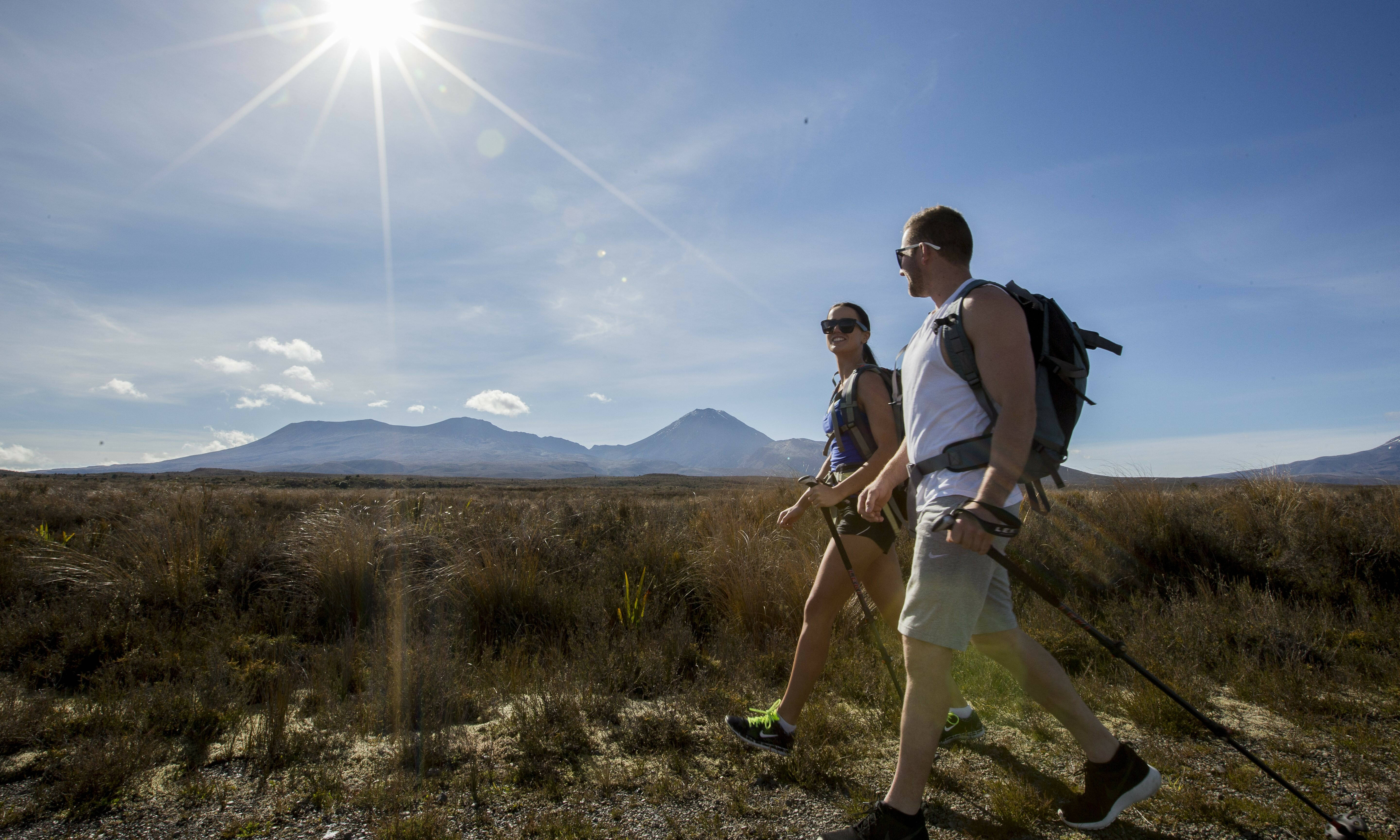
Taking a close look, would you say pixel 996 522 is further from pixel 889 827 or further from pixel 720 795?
pixel 720 795

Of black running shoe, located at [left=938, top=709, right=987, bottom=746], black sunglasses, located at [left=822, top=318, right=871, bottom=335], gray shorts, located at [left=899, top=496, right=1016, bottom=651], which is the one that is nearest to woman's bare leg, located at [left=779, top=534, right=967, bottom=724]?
black running shoe, located at [left=938, top=709, right=987, bottom=746]

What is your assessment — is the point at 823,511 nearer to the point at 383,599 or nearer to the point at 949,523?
the point at 949,523

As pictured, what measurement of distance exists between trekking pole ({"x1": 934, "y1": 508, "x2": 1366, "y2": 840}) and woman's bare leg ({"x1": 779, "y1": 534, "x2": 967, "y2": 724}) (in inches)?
31.4

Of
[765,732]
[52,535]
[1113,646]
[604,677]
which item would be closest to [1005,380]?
[1113,646]

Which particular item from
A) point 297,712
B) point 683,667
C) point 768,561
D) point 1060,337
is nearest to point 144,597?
point 297,712

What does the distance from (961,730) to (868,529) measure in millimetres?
1136

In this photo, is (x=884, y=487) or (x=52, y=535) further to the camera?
(x=52, y=535)

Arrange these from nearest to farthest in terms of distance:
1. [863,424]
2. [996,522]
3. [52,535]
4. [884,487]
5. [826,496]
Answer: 1. [996,522]
2. [884,487]
3. [826,496]
4. [863,424]
5. [52,535]

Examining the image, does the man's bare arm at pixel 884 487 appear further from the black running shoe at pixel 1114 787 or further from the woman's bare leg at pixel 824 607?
the black running shoe at pixel 1114 787

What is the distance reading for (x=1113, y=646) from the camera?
2131 millimetres

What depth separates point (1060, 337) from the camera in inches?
79.0

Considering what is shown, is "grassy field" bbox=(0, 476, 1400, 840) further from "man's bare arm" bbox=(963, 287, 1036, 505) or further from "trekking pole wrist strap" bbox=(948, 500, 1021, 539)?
"man's bare arm" bbox=(963, 287, 1036, 505)

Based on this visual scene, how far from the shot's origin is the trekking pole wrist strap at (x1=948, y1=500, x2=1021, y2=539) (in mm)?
1840

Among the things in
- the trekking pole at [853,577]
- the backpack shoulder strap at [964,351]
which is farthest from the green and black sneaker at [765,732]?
the backpack shoulder strap at [964,351]
